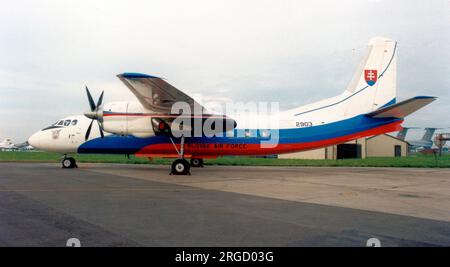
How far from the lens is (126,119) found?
18.7 metres

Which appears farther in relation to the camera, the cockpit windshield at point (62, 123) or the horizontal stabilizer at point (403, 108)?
the cockpit windshield at point (62, 123)

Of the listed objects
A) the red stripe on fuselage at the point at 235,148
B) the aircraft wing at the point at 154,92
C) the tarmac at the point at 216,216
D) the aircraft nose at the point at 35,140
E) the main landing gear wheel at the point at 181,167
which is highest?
the aircraft wing at the point at 154,92

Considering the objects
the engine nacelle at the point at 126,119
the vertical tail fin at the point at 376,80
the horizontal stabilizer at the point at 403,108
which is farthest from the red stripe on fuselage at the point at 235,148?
the engine nacelle at the point at 126,119

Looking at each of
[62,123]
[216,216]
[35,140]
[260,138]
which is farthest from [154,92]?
[216,216]

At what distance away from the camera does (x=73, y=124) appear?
21.6 meters

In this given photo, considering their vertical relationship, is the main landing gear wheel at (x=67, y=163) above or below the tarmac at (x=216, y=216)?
above

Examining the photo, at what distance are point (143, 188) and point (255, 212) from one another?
5.24 meters

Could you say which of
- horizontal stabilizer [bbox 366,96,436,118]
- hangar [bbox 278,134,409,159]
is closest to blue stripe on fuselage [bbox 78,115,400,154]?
horizontal stabilizer [bbox 366,96,436,118]

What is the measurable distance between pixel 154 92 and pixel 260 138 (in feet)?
22.5

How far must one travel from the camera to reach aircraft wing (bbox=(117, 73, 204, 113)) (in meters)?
15.8

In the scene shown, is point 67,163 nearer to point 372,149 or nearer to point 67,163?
point 67,163

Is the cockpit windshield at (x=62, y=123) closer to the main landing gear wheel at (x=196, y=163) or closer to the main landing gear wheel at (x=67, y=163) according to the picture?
the main landing gear wheel at (x=67, y=163)

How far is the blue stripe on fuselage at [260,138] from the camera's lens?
19858mm
